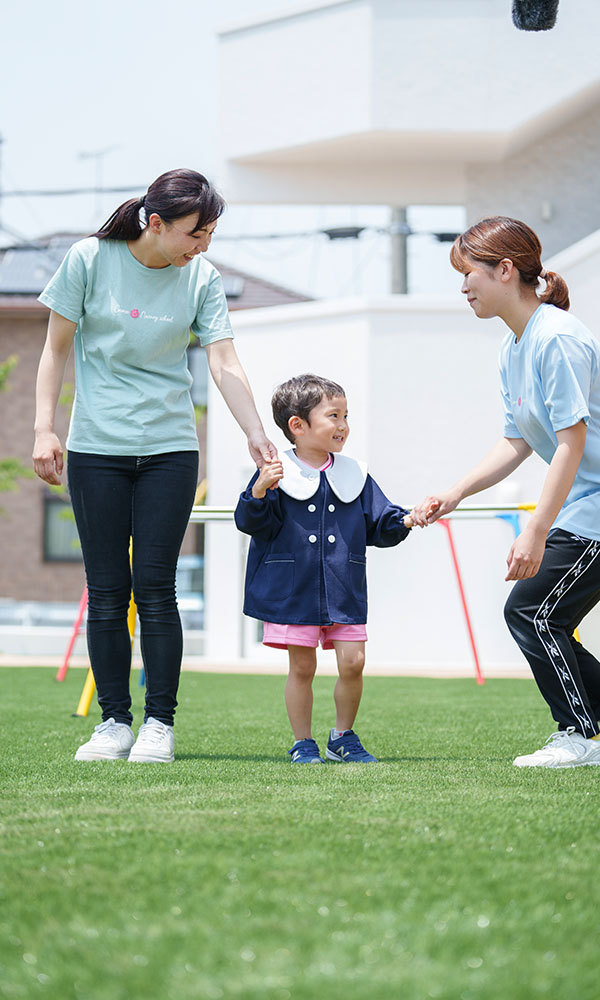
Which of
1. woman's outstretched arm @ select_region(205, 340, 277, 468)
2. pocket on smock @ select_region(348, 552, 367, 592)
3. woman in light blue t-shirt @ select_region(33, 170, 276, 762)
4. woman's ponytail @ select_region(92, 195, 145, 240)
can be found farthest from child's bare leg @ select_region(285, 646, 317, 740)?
woman's ponytail @ select_region(92, 195, 145, 240)

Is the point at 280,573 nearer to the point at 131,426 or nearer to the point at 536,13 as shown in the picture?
the point at 131,426

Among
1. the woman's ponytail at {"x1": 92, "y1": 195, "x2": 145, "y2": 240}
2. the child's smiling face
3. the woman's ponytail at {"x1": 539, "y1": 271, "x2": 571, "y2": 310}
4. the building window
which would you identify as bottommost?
the building window

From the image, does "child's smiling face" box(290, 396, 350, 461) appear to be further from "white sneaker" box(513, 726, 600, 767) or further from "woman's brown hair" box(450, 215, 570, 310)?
"white sneaker" box(513, 726, 600, 767)

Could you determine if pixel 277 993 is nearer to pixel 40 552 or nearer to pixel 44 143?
pixel 44 143

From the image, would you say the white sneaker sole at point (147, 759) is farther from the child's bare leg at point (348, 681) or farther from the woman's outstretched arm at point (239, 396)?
the woman's outstretched arm at point (239, 396)

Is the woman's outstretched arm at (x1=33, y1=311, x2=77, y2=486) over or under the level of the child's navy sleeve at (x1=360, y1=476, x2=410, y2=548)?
over

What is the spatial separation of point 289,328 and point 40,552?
13791 millimetres

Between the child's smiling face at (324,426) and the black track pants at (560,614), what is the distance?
2.27ft

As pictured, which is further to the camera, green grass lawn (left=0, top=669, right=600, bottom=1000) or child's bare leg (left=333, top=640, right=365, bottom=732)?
child's bare leg (left=333, top=640, right=365, bottom=732)

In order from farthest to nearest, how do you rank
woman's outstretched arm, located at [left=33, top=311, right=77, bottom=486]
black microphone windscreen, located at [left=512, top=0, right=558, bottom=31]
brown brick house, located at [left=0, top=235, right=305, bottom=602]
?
1. brown brick house, located at [left=0, top=235, right=305, bottom=602]
2. black microphone windscreen, located at [left=512, top=0, right=558, bottom=31]
3. woman's outstretched arm, located at [left=33, top=311, right=77, bottom=486]

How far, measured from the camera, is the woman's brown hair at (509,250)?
297 centimetres

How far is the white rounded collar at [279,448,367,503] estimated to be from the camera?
3248 mm

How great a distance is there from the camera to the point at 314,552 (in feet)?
10.5

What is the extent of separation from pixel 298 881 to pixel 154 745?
144 cm
